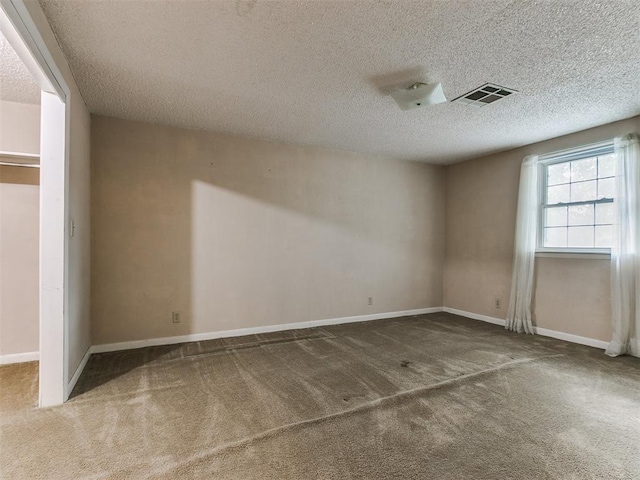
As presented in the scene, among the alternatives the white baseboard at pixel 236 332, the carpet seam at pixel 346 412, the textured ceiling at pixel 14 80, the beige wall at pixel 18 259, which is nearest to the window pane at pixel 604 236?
the carpet seam at pixel 346 412

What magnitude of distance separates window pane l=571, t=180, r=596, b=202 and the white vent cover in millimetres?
2390

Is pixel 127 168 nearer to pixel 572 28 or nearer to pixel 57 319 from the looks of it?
pixel 57 319

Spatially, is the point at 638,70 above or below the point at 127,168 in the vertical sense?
above

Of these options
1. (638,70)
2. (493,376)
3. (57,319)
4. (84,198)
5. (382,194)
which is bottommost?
(493,376)

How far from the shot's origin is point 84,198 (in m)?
2.98

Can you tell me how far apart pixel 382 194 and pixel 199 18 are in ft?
11.8

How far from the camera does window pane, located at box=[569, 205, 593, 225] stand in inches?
150

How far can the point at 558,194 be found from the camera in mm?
4121

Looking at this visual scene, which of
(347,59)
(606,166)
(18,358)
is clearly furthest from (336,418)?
(606,166)

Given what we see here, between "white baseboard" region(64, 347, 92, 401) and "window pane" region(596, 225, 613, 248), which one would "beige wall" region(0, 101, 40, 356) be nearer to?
"white baseboard" region(64, 347, 92, 401)

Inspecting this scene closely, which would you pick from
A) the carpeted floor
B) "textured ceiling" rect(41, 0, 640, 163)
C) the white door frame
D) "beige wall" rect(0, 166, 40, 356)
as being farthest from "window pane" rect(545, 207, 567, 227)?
"beige wall" rect(0, 166, 40, 356)

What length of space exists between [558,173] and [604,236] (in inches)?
37.9

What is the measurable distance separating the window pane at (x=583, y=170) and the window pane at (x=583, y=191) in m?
0.07

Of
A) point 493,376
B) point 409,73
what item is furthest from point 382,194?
point 493,376
